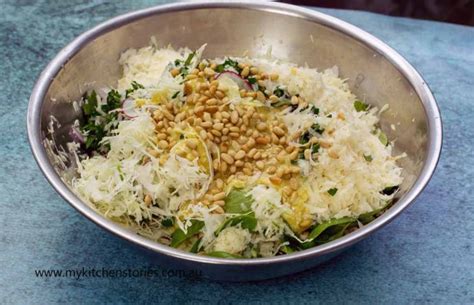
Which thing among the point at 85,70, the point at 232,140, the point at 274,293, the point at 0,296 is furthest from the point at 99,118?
the point at 274,293

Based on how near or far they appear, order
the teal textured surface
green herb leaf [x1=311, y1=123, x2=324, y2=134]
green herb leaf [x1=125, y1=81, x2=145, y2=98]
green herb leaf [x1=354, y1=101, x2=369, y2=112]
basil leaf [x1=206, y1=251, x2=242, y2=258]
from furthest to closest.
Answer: green herb leaf [x1=354, y1=101, x2=369, y2=112] < green herb leaf [x1=125, y1=81, x2=145, y2=98] < green herb leaf [x1=311, y1=123, x2=324, y2=134] < the teal textured surface < basil leaf [x1=206, y1=251, x2=242, y2=258]

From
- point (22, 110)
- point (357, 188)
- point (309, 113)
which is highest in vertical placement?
point (309, 113)

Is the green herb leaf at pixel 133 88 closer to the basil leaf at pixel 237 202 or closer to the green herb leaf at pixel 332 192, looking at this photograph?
the basil leaf at pixel 237 202

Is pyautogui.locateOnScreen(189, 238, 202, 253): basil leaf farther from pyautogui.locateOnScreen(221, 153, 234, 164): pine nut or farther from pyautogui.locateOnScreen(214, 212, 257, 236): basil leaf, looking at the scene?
pyautogui.locateOnScreen(221, 153, 234, 164): pine nut

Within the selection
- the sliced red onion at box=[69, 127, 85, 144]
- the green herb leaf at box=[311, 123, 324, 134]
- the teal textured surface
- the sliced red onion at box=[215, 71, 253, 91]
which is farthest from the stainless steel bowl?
the sliced red onion at box=[215, 71, 253, 91]

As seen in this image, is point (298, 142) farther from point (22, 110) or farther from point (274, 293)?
point (22, 110)

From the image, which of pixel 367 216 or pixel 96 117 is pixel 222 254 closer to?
pixel 367 216
